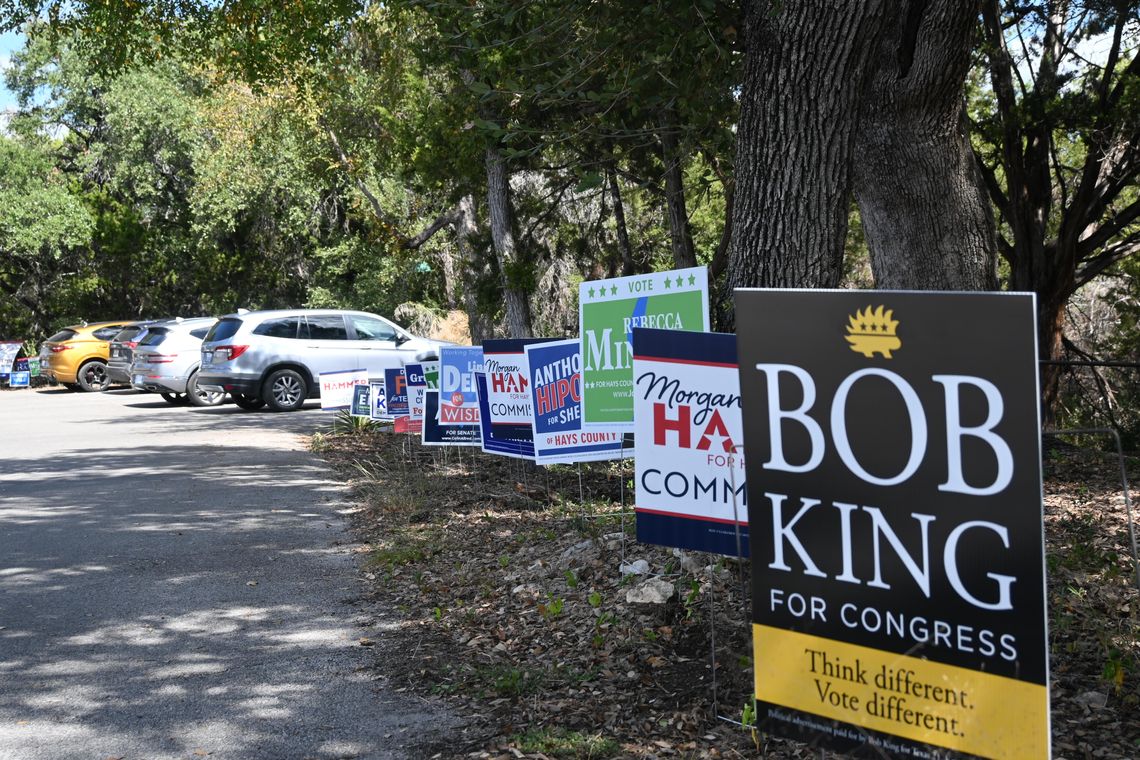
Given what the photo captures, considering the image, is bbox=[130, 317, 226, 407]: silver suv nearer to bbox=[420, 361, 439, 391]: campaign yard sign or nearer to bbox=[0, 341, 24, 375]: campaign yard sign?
bbox=[0, 341, 24, 375]: campaign yard sign

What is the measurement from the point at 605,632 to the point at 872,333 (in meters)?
3.33

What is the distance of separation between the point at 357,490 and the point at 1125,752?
8.51 m

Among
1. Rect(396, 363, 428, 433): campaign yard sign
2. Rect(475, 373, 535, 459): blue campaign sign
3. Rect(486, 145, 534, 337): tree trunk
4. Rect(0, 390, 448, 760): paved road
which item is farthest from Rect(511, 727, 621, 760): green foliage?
Rect(486, 145, 534, 337): tree trunk

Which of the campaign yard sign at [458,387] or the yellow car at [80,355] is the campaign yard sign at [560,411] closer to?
the campaign yard sign at [458,387]

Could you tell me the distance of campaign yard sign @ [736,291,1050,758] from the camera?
2.88 metres

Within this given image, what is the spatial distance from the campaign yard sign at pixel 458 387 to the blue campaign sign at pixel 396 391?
8.31 feet

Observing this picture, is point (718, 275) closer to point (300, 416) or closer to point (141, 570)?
point (141, 570)

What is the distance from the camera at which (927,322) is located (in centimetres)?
302

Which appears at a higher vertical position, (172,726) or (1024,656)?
(1024,656)

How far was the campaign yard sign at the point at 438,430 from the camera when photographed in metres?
11.7

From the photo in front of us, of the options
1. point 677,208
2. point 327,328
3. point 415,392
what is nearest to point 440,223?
point 327,328

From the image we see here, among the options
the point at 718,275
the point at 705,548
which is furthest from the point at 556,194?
the point at 705,548

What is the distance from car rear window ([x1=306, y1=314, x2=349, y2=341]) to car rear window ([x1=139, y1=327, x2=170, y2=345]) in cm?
341

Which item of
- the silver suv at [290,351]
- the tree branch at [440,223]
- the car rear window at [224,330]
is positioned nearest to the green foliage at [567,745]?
the tree branch at [440,223]
